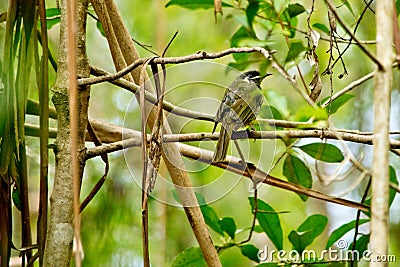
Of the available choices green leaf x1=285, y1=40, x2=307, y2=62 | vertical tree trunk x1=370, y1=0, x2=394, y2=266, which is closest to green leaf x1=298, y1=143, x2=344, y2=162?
green leaf x1=285, y1=40, x2=307, y2=62

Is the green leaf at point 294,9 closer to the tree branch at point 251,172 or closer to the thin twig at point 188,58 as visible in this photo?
the tree branch at point 251,172

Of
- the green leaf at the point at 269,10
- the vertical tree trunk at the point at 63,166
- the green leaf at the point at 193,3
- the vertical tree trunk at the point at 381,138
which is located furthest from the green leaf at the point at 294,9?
the vertical tree trunk at the point at 381,138

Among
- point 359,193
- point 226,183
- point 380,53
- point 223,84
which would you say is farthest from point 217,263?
point 359,193

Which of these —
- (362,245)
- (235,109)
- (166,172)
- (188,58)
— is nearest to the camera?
(188,58)

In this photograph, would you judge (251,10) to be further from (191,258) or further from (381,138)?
(381,138)

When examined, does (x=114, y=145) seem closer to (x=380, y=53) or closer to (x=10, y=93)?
(x=10, y=93)

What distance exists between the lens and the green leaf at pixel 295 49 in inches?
40.3

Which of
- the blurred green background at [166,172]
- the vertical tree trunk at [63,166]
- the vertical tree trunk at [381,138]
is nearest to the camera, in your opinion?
the vertical tree trunk at [381,138]

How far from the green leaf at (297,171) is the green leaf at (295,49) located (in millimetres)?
170

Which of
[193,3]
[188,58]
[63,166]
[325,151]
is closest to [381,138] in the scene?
[188,58]

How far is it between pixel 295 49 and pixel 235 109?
1.03 feet

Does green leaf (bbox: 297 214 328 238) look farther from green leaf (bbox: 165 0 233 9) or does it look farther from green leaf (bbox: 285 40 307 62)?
green leaf (bbox: 165 0 233 9)

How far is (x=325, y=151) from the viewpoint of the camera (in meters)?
1.03

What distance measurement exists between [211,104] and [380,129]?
1.43 feet
